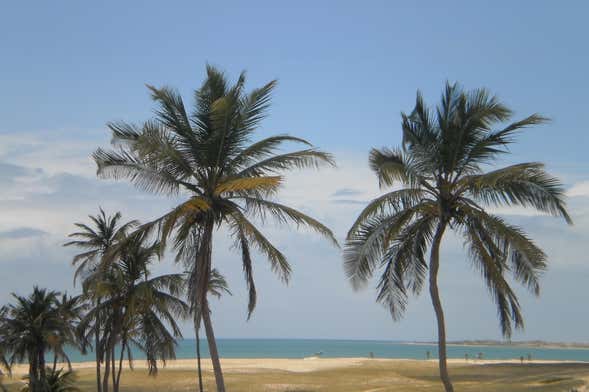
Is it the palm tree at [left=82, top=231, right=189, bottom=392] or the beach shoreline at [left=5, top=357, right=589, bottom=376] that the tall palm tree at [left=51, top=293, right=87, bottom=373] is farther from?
the beach shoreline at [left=5, top=357, right=589, bottom=376]

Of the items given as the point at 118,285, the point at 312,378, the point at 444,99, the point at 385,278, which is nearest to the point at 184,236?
the point at 385,278

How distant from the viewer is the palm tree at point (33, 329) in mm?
31297

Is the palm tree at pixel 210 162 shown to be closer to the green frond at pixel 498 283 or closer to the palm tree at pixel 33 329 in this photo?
the green frond at pixel 498 283

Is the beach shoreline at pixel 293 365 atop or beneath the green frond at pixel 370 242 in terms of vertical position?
beneath

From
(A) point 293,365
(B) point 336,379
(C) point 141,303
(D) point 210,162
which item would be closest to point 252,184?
(D) point 210,162

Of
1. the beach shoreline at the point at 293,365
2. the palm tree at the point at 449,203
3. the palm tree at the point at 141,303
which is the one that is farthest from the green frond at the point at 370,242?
the beach shoreline at the point at 293,365

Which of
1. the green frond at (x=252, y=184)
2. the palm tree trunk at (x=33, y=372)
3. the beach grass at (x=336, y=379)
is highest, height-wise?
the green frond at (x=252, y=184)

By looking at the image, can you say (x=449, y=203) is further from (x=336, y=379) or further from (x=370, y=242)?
(x=336, y=379)

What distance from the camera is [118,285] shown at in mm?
30297

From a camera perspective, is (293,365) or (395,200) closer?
(395,200)

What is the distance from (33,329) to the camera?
1244 inches

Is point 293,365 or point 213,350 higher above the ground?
point 213,350

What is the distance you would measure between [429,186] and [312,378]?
32198mm

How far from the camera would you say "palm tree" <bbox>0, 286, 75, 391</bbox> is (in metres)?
31.3
